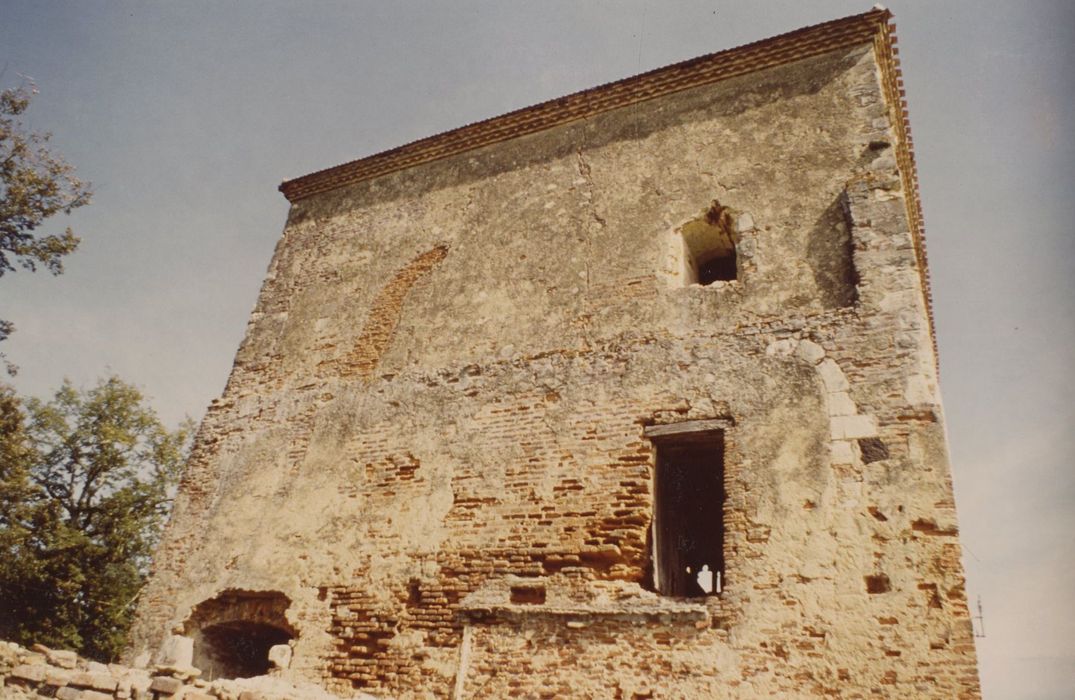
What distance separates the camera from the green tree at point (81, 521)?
17.0 m

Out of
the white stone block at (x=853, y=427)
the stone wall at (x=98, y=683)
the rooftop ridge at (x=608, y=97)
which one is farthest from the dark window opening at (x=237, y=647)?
the rooftop ridge at (x=608, y=97)

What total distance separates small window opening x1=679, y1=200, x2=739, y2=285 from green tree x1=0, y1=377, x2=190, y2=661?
14.9 meters

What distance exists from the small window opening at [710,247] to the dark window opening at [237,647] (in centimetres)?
574

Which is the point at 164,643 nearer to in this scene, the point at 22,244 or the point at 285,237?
the point at 285,237

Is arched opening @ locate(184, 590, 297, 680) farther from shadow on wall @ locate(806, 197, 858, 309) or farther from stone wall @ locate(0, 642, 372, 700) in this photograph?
shadow on wall @ locate(806, 197, 858, 309)

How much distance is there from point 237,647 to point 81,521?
14.6m

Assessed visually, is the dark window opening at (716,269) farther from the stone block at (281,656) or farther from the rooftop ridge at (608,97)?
the stone block at (281,656)

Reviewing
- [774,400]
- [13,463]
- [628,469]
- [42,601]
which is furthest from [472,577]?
[42,601]

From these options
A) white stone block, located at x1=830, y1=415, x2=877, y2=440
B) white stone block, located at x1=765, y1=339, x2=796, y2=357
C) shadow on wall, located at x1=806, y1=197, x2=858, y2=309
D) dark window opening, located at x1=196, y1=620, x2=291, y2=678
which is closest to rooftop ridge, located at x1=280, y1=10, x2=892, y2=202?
shadow on wall, located at x1=806, y1=197, x2=858, y2=309

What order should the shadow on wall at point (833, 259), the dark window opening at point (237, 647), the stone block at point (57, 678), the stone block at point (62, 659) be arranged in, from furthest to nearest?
the dark window opening at point (237, 647) → the shadow on wall at point (833, 259) → the stone block at point (62, 659) → the stone block at point (57, 678)

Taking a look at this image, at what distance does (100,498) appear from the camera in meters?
19.2

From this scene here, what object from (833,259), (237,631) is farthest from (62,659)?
(833,259)

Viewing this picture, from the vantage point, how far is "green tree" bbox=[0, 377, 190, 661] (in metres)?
17.0

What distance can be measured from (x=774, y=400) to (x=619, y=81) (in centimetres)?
447
